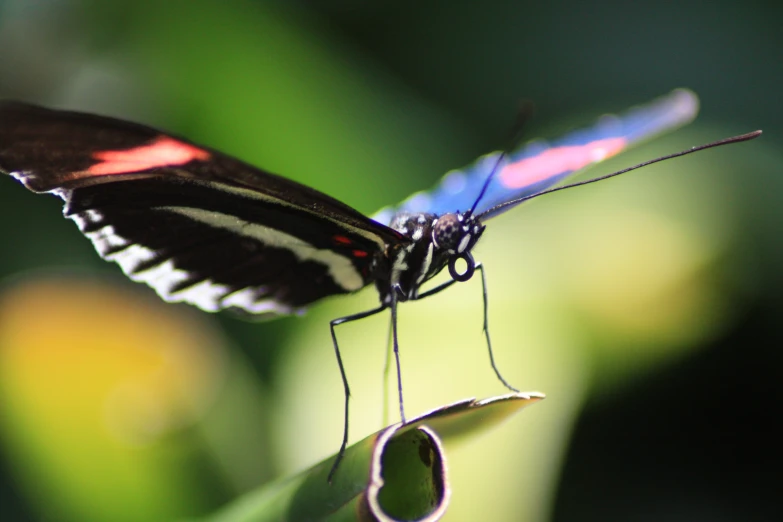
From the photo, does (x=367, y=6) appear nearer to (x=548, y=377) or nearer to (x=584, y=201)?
(x=584, y=201)

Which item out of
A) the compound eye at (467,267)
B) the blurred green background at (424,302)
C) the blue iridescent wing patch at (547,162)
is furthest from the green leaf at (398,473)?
the blue iridescent wing patch at (547,162)

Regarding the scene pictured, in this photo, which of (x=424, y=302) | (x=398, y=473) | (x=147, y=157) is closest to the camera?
(x=398, y=473)

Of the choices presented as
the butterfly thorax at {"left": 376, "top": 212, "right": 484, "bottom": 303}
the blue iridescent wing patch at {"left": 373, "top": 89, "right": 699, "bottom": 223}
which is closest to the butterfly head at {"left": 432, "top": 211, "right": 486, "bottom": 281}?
the butterfly thorax at {"left": 376, "top": 212, "right": 484, "bottom": 303}

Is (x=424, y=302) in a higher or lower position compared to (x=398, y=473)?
higher

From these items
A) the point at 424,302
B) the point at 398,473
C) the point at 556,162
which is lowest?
the point at 398,473

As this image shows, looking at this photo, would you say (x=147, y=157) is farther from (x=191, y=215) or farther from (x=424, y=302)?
(x=424, y=302)

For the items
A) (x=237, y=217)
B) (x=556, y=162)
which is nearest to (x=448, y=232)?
(x=237, y=217)

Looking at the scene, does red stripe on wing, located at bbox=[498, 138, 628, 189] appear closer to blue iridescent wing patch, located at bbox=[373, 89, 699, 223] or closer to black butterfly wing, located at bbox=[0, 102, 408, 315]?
blue iridescent wing patch, located at bbox=[373, 89, 699, 223]

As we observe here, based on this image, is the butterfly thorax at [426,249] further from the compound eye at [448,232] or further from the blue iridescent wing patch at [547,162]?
the blue iridescent wing patch at [547,162]
